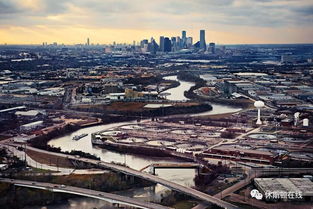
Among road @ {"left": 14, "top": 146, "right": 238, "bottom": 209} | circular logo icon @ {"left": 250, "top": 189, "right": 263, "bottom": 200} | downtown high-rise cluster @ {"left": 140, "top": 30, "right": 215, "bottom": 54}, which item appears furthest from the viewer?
downtown high-rise cluster @ {"left": 140, "top": 30, "right": 215, "bottom": 54}

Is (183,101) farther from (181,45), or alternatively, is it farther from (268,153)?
(181,45)

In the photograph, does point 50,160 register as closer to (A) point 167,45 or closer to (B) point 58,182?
(B) point 58,182

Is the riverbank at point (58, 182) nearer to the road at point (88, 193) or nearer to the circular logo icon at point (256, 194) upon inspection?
the road at point (88, 193)

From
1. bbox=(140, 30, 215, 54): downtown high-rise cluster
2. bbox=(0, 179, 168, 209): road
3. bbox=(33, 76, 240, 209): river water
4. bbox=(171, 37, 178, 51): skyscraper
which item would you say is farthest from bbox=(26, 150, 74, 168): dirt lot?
bbox=(171, 37, 178, 51): skyscraper

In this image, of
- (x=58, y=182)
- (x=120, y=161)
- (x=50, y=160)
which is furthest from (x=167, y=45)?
(x=58, y=182)

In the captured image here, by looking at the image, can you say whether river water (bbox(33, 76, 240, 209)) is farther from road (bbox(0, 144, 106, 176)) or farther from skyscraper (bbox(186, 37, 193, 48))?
skyscraper (bbox(186, 37, 193, 48))

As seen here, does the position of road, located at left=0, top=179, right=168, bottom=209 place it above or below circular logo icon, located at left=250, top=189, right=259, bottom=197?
below

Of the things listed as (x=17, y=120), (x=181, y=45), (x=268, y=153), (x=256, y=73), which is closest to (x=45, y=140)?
(x=17, y=120)

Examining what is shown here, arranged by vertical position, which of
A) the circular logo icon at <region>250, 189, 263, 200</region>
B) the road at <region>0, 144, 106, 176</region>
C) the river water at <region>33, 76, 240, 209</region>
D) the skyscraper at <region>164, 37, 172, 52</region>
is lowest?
the river water at <region>33, 76, 240, 209</region>
